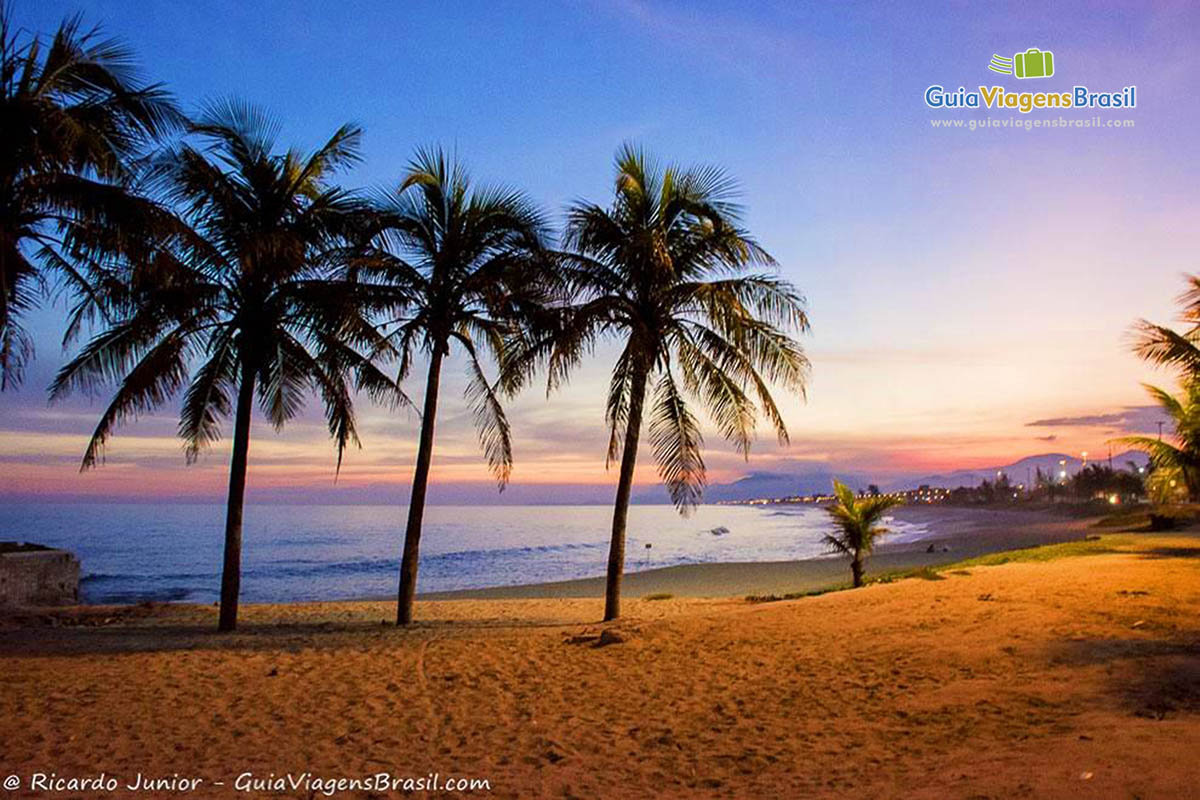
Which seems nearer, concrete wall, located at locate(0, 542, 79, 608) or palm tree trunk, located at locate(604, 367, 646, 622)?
palm tree trunk, located at locate(604, 367, 646, 622)

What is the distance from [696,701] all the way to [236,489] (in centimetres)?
830

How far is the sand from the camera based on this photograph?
15.8 ft

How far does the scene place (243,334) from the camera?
11.6 meters

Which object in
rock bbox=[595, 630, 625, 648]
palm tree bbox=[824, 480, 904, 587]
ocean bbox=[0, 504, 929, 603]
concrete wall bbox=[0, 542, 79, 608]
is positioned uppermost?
palm tree bbox=[824, 480, 904, 587]

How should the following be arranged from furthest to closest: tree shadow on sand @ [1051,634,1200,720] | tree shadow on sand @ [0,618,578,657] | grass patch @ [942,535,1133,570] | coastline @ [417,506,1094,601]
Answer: coastline @ [417,506,1094,601], grass patch @ [942,535,1133,570], tree shadow on sand @ [0,618,578,657], tree shadow on sand @ [1051,634,1200,720]

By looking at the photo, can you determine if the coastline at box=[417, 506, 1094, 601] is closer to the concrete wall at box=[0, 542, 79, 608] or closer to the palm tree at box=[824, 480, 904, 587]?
the palm tree at box=[824, 480, 904, 587]

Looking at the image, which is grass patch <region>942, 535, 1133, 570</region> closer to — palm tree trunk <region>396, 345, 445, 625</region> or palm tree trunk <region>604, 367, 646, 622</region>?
palm tree trunk <region>604, 367, 646, 622</region>

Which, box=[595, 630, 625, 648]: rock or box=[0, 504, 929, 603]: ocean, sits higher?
box=[595, 630, 625, 648]: rock

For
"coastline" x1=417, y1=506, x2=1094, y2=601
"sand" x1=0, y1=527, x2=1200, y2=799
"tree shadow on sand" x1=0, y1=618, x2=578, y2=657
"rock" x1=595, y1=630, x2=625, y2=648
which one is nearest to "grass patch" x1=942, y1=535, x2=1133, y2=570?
"coastline" x1=417, y1=506, x2=1094, y2=601

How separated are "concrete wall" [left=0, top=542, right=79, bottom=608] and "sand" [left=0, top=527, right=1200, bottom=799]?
→ 837 cm

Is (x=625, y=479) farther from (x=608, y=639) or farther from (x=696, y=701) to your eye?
(x=696, y=701)

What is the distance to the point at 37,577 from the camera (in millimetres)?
18109

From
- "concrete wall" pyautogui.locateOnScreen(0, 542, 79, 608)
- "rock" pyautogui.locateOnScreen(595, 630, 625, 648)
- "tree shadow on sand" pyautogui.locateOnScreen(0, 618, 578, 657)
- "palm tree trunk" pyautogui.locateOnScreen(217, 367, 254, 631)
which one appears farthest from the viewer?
"concrete wall" pyautogui.locateOnScreen(0, 542, 79, 608)

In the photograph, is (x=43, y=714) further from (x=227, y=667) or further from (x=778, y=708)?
(x=778, y=708)
